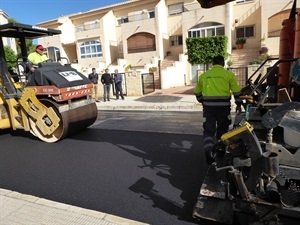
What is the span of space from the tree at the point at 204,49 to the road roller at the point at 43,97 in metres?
7.60

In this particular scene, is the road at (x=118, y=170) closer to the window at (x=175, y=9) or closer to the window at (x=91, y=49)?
the window at (x=175, y=9)

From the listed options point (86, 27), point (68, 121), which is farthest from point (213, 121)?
point (86, 27)

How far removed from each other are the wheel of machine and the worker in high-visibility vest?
3209 millimetres

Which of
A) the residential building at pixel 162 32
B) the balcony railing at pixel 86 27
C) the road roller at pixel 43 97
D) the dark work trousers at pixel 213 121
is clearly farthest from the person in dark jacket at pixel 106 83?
the balcony railing at pixel 86 27

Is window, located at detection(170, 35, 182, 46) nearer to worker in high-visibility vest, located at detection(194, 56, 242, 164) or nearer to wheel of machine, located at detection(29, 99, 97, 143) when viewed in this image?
wheel of machine, located at detection(29, 99, 97, 143)

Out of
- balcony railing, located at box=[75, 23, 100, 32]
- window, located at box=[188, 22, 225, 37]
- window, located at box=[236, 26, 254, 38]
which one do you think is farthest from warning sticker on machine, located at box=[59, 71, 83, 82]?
balcony railing, located at box=[75, 23, 100, 32]

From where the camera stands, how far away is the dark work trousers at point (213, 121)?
13.9 ft

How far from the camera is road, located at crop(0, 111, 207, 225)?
11.1 feet

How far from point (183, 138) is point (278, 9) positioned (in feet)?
59.1

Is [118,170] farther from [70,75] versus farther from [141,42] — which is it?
[141,42]

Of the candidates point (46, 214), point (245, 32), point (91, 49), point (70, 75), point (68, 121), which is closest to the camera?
point (46, 214)

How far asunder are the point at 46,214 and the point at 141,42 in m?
23.5

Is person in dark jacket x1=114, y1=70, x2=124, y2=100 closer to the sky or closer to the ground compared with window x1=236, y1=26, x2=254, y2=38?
closer to the ground

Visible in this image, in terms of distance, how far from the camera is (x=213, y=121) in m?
4.30
